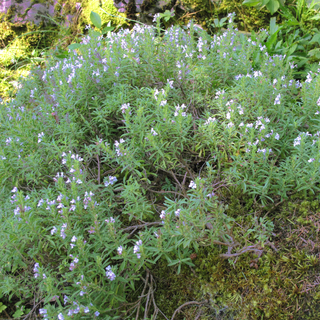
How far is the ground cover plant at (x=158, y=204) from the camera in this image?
2148 millimetres

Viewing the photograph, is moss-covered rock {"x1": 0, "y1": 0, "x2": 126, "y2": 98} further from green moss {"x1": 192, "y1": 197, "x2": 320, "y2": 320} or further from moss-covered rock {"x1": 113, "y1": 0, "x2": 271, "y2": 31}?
green moss {"x1": 192, "y1": 197, "x2": 320, "y2": 320}

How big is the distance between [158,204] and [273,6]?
158 inches

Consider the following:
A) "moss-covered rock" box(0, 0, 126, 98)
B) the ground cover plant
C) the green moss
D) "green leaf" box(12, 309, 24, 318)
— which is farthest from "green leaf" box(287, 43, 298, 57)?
"green leaf" box(12, 309, 24, 318)

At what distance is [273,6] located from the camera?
484 cm

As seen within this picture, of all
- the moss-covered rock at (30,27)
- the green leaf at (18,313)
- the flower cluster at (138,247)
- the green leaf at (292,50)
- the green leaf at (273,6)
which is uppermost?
the moss-covered rock at (30,27)

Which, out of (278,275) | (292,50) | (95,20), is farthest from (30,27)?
(278,275)

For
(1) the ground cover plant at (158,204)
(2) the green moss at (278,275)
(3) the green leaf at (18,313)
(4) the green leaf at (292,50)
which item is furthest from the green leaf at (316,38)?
(3) the green leaf at (18,313)

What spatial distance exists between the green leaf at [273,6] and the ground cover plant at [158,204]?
2.03 metres

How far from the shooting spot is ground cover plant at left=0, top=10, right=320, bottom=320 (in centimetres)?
215

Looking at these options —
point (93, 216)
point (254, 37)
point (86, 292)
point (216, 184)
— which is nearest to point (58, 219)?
point (93, 216)

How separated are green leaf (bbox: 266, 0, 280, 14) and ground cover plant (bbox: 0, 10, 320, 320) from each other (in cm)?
203

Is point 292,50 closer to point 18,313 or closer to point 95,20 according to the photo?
point 95,20

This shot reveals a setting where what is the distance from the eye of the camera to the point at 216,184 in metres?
2.63

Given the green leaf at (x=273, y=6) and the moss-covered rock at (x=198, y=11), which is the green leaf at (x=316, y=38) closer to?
the green leaf at (x=273, y=6)
